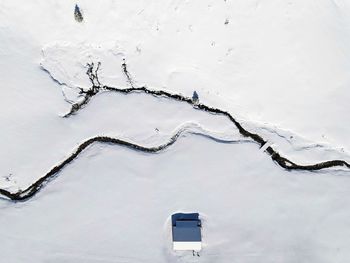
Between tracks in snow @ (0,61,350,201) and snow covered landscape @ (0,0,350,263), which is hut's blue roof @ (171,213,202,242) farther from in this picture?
tracks in snow @ (0,61,350,201)

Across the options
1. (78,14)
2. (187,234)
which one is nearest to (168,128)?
(187,234)

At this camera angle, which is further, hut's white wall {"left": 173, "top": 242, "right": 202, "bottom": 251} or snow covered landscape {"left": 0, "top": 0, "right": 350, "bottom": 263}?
snow covered landscape {"left": 0, "top": 0, "right": 350, "bottom": 263}

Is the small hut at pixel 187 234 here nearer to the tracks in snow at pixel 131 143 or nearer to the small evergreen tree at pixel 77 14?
the tracks in snow at pixel 131 143

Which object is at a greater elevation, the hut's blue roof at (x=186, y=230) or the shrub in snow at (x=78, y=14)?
the shrub in snow at (x=78, y=14)

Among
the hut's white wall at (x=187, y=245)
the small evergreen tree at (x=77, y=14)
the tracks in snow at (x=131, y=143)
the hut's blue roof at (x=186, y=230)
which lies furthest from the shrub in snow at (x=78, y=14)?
the hut's white wall at (x=187, y=245)

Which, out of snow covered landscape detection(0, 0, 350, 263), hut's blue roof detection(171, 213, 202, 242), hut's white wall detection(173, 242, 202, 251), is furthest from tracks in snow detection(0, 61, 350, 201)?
hut's white wall detection(173, 242, 202, 251)

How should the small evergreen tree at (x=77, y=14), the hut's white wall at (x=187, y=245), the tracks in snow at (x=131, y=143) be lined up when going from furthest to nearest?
the tracks in snow at (x=131, y=143) < the small evergreen tree at (x=77, y=14) < the hut's white wall at (x=187, y=245)
